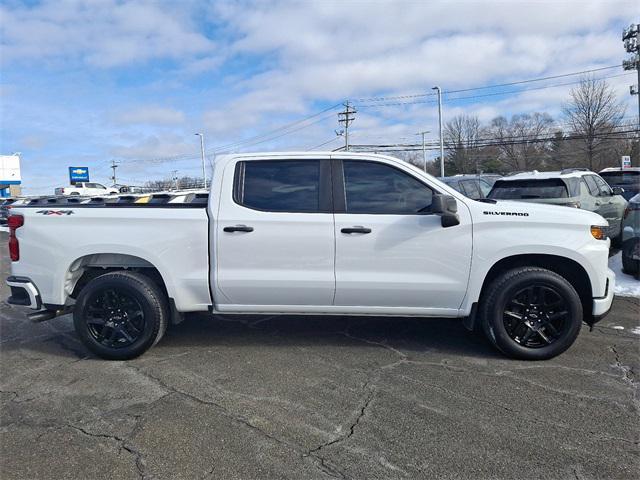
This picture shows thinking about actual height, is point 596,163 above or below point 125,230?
above

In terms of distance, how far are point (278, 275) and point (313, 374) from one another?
0.94 m

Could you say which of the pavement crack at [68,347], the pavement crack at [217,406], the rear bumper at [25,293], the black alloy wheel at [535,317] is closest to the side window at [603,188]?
the black alloy wheel at [535,317]

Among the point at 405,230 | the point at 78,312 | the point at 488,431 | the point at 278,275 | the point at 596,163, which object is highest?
the point at 596,163

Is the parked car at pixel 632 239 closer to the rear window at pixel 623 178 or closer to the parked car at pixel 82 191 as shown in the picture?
the rear window at pixel 623 178

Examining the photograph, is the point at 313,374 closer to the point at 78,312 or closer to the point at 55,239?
the point at 78,312

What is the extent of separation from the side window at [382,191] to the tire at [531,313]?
101 centimetres

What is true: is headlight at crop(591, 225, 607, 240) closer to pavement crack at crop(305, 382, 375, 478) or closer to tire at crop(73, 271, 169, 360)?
pavement crack at crop(305, 382, 375, 478)

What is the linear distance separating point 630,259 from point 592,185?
8.08ft

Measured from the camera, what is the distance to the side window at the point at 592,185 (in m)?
8.91

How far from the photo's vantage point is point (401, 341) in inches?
188

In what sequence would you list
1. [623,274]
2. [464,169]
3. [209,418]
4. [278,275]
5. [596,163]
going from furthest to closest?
1. [464,169]
2. [596,163]
3. [623,274]
4. [278,275]
5. [209,418]

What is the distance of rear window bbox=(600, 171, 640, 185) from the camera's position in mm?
16117

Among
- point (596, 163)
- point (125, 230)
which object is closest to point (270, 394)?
Answer: point (125, 230)

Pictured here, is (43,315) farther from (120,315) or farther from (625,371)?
(625,371)
